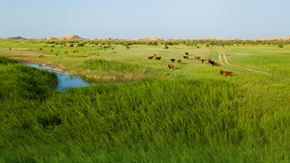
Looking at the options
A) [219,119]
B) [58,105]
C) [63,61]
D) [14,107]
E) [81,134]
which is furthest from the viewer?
[63,61]

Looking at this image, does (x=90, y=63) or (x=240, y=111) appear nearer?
(x=240, y=111)

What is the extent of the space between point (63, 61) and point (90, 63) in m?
10.1

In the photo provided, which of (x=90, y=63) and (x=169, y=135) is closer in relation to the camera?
(x=169, y=135)

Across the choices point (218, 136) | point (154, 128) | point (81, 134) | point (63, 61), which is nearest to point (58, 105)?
point (81, 134)

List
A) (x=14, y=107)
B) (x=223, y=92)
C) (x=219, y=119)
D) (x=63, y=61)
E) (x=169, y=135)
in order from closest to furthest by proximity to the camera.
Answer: (x=169, y=135) < (x=219, y=119) < (x=14, y=107) < (x=223, y=92) < (x=63, y=61)

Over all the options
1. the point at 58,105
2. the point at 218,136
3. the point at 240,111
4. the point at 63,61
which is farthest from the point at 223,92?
the point at 63,61

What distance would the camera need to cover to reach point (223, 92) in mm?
9578

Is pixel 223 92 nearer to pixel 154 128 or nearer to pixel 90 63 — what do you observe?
pixel 154 128

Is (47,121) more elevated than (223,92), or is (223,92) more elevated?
(223,92)

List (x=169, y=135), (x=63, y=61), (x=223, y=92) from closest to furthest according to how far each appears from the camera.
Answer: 1. (x=169, y=135)
2. (x=223, y=92)
3. (x=63, y=61)

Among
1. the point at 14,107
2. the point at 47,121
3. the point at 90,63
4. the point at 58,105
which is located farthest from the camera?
the point at 90,63

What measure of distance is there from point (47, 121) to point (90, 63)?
1754 centimetres

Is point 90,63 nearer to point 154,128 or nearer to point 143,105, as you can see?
point 143,105

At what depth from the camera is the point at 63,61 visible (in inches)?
1207
